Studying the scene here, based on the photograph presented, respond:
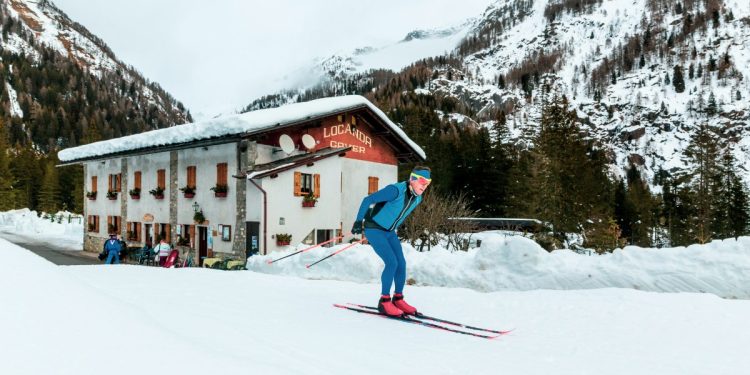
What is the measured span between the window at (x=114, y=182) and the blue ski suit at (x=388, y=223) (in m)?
26.0

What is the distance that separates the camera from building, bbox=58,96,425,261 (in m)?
19.2

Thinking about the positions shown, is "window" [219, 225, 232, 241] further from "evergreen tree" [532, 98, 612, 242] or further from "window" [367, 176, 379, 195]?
"evergreen tree" [532, 98, 612, 242]

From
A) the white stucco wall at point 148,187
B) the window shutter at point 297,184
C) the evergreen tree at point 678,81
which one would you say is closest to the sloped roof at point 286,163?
the window shutter at point 297,184

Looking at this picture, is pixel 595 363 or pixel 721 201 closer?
pixel 595 363

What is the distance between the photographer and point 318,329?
4.76 m

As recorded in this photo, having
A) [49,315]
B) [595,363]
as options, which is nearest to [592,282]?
[595,363]

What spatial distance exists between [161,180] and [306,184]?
873cm

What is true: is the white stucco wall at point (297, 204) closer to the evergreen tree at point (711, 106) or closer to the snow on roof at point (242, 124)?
the snow on roof at point (242, 124)

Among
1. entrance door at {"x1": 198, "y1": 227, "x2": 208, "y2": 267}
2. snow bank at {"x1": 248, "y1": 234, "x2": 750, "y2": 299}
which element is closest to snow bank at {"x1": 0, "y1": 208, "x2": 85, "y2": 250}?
entrance door at {"x1": 198, "y1": 227, "x2": 208, "y2": 267}

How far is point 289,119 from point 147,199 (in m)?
10.3

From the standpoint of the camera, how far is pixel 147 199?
2506 cm

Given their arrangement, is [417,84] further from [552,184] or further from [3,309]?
[3,309]

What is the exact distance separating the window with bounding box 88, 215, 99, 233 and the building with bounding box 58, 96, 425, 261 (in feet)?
6.73

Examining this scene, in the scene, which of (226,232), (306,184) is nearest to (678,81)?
(306,184)
